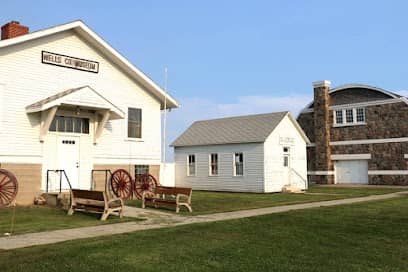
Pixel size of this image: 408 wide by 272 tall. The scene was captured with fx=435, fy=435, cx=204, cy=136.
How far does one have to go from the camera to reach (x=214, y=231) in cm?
1045

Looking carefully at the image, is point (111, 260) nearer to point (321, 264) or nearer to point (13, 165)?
point (321, 264)

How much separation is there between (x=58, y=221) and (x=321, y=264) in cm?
796

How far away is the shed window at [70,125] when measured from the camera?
674 inches

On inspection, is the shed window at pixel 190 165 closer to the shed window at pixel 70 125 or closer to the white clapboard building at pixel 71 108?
the white clapboard building at pixel 71 108

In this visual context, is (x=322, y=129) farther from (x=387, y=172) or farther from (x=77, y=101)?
(x=77, y=101)

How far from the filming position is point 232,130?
92.6ft

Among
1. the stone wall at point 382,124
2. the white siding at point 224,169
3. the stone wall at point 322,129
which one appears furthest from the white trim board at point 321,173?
the white siding at point 224,169

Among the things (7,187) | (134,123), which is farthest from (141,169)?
(7,187)

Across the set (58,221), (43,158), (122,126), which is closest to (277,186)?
(122,126)

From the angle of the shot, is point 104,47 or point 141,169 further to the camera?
point 141,169

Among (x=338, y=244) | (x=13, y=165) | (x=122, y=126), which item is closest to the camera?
Answer: (x=338, y=244)

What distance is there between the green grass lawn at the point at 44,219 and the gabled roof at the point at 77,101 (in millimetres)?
3664

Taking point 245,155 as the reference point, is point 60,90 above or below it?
above

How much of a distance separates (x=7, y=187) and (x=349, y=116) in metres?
27.4
